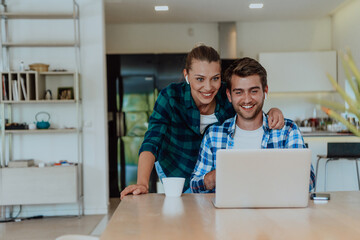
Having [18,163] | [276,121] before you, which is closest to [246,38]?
[18,163]

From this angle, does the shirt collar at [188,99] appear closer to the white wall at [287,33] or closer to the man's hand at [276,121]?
the man's hand at [276,121]

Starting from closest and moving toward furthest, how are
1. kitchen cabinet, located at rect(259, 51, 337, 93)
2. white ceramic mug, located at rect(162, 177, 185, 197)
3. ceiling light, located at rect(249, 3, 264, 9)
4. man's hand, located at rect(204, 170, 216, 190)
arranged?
white ceramic mug, located at rect(162, 177, 185, 197), man's hand, located at rect(204, 170, 216, 190), ceiling light, located at rect(249, 3, 264, 9), kitchen cabinet, located at rect(259, 51, 337, 93)

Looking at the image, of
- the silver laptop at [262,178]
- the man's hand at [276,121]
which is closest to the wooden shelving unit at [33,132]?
the man's hand at [276,121]

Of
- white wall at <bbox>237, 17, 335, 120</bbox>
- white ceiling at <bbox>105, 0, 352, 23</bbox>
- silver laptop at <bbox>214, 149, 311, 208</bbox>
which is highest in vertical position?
white ceiling at <bbox>105, 0, 352, 23</bbox>

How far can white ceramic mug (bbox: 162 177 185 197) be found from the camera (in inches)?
71.9

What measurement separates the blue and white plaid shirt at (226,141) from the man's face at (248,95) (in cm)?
9

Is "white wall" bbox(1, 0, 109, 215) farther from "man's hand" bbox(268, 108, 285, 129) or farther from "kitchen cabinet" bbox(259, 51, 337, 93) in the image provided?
"man's hand" bbox(268, 108, 285, 129)

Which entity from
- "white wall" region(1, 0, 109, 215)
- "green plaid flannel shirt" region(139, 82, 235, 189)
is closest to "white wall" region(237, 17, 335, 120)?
"white wall" region(1, 0, 109, 215)

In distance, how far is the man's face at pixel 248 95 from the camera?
84.2 inches

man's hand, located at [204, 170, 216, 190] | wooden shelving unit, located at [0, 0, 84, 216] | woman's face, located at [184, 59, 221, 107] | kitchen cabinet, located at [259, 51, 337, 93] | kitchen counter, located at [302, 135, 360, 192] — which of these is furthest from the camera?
kitchen cabinet, located at [259, 51, 337, 93]

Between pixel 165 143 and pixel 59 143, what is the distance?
3.20 meters

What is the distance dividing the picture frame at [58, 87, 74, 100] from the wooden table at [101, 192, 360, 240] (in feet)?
12.4

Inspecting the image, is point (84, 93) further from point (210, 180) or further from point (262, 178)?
point (262, 178)

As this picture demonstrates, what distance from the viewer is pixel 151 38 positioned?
7.16m
